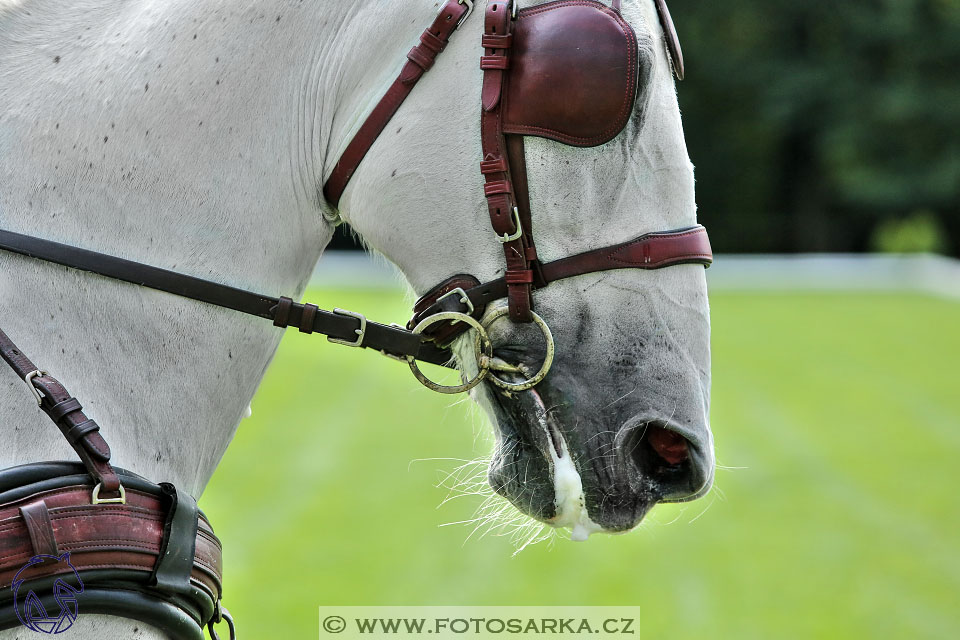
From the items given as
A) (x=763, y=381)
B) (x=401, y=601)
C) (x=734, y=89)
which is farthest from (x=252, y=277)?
(x=734, y=89)

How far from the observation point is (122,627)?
1603 millimetres

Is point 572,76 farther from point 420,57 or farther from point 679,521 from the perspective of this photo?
point 679,521

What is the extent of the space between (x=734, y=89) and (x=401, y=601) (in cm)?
2940

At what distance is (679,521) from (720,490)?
18.3 ft

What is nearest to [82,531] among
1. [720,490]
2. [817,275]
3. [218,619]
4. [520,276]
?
[218,619]

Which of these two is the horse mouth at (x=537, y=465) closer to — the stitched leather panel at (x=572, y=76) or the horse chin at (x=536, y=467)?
the horse chin at (x=536, y=467)

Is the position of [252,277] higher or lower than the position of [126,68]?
lower

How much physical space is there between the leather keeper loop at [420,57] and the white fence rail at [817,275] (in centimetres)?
2028

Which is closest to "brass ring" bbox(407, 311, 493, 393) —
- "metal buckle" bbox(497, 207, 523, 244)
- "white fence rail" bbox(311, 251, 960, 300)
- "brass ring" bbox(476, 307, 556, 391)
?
"brass ring" bbox(476, 307, 556, 391)

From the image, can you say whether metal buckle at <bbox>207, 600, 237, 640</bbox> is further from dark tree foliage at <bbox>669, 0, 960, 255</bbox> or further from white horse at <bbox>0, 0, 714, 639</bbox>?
dark tree foliage at <bbox>669, 0, 960, 255</bbox>

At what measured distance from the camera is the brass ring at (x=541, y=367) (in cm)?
178

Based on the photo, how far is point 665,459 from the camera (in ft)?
6.12

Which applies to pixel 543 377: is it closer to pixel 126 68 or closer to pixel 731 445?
pixel 126 68

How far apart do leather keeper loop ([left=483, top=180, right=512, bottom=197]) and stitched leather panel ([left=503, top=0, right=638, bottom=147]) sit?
90 millimetres
